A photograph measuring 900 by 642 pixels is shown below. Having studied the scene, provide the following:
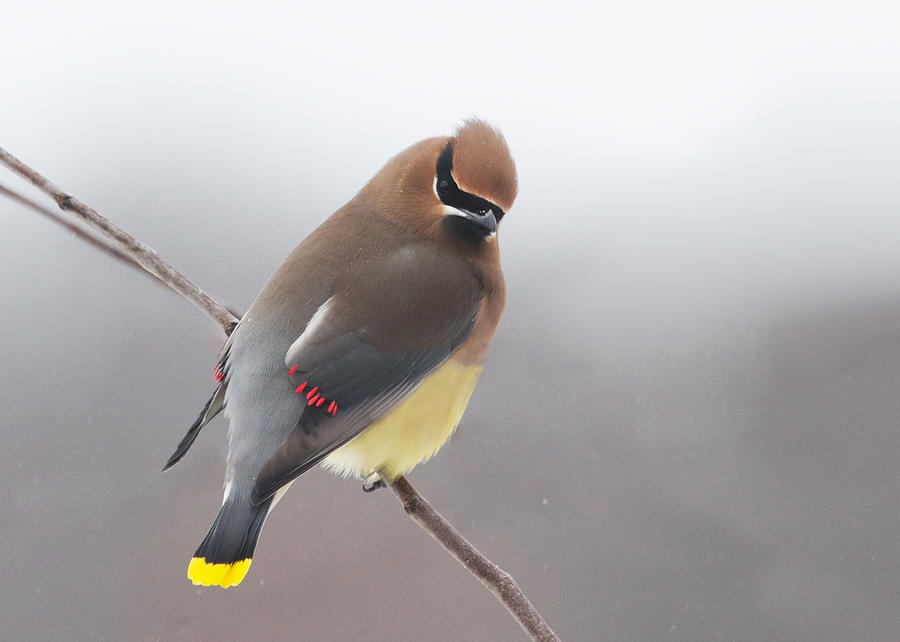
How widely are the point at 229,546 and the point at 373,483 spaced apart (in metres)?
0.57

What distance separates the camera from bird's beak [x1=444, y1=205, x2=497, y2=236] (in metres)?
2.38

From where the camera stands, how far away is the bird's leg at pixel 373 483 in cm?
273

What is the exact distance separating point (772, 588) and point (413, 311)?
6.79ft

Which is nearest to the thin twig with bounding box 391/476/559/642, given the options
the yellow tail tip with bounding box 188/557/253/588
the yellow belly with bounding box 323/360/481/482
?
the yellow belly with bounding box 323/360/481/482

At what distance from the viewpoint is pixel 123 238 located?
2375 millimetres

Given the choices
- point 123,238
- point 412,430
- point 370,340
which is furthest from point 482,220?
point 123,238

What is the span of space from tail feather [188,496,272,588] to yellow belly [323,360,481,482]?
0.90 ft

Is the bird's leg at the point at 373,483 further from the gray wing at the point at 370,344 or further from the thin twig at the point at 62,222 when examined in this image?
the thin twig at the point at 62,222

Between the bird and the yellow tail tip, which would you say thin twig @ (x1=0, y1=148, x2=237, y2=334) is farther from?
the yellow tail tip

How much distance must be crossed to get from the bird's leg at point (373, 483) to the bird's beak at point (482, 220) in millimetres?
662

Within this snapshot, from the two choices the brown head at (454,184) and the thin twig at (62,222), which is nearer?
the thin twig at (62,222)

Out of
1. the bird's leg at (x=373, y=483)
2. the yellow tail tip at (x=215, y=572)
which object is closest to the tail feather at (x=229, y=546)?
the yellow tail tip at (x=215, y=572)

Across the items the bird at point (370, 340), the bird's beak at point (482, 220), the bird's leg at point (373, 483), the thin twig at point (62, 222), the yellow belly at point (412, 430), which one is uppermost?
the thin twig at point (62, 222)

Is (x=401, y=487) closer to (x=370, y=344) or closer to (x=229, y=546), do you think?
(x=370, y=344)
